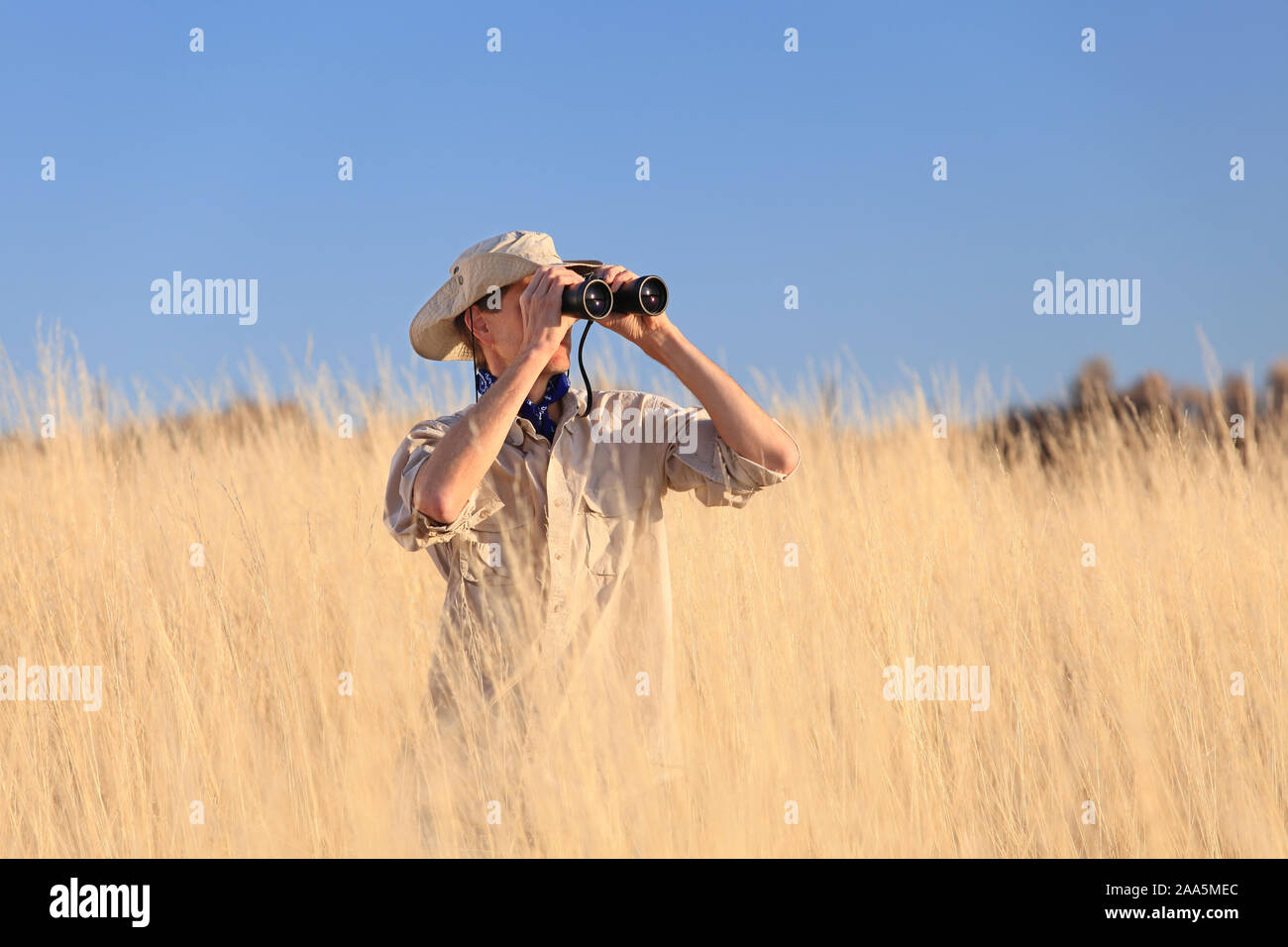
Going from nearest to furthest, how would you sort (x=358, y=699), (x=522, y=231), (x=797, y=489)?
(x=522, y=231), (x=358, y=699), (x=797, y=489)

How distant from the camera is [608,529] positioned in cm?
209

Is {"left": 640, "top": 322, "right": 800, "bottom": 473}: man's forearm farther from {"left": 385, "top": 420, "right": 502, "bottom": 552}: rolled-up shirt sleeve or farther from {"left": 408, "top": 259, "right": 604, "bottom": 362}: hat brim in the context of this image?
{"left": 385, "top": 420, "right": 502, "bottom": 552}: rolled-up shirt sleeve

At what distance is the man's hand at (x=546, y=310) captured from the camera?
1958 millimetres

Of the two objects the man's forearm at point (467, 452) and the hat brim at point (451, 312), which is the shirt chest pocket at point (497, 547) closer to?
the man's forearm at point (467, 452)

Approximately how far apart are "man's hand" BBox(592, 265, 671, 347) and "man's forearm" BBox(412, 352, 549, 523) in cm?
24

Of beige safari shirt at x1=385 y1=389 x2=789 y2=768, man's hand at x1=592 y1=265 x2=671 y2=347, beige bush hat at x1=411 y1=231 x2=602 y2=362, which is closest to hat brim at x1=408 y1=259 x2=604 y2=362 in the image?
beige bush hat at x1=411 y1=231 x2=602 y2=362

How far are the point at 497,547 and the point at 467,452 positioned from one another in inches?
12.1

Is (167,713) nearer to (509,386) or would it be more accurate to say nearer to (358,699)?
(358,699)

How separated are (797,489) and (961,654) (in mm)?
1810

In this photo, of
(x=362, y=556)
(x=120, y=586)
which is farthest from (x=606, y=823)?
(x=120, y=586)

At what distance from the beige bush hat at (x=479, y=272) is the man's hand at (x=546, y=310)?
91mm

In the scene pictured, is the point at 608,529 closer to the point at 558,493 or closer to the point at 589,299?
the point at 558,493

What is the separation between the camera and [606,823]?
1901 mm

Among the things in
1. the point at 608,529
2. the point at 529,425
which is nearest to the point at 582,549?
the point at 608,529
